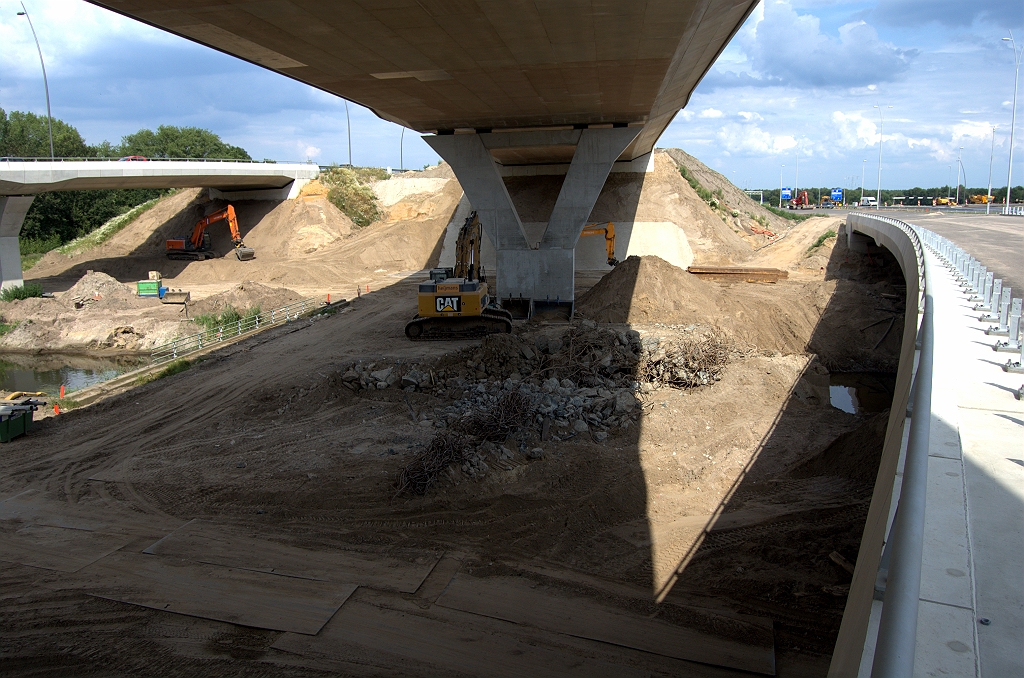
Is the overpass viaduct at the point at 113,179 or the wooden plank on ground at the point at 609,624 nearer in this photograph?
the wooden plank on ground at the point at 609,624

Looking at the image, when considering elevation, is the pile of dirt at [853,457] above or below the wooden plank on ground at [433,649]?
above

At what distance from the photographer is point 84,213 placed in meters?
56.0

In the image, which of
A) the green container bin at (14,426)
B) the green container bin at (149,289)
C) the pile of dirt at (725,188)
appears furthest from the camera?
the pile of dirt at (725,188)

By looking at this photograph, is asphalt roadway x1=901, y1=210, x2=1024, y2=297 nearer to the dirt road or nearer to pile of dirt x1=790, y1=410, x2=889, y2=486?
pile of dirt x1=790, y1=410, x2=889, y2=486

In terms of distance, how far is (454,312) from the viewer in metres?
21.5

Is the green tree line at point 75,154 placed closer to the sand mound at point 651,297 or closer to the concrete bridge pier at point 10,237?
the concrete bridge pier at point 10,237

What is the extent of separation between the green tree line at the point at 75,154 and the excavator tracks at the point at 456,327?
117 ft

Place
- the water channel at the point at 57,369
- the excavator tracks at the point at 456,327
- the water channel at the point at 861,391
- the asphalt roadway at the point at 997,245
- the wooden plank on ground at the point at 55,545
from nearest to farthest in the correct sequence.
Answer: the wooden plank on ground at the point at 55,545, the asphalt roadway at the point at 997,245, the water channel at the point at 861,391, the excavator tracks at the point at 456,327, the water channel at the point at 57,369

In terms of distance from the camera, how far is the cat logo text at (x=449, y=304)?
2148 cm

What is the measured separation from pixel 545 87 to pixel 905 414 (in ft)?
48.9

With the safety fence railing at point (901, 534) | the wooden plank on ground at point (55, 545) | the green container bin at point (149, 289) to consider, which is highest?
the safety fence railing at point (901, 534)

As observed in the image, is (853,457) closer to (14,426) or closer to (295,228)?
(14,426)

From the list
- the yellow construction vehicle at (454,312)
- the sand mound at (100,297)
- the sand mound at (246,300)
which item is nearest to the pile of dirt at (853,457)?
the yellow construction vehicle at (454,312)

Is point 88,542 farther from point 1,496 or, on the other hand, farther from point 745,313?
point 745,313
